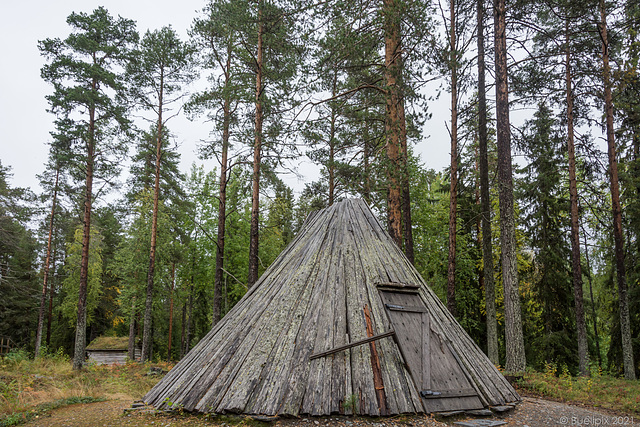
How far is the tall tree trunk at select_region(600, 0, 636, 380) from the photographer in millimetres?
11234

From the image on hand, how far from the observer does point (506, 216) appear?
9016 mm

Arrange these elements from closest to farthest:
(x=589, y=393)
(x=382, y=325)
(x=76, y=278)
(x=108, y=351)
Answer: (x=382, y=325) → (x=589, y=393) → (x=108, y=351) → (x=76, y=278)

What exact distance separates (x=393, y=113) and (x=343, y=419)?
6.88 metres

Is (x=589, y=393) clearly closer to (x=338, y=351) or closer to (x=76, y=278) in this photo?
(x=338, y=351)

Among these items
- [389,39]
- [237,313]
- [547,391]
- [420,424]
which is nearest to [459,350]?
[420,424]

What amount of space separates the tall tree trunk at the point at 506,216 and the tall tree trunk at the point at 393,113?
2.54 meters

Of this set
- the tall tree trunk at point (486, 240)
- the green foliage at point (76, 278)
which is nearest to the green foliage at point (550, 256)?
the tall tree trunk at point (486, 240)

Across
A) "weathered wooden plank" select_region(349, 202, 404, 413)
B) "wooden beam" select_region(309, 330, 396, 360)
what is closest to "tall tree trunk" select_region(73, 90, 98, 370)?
"weathered wooden plank" select_region(349, 202, 404, 413)

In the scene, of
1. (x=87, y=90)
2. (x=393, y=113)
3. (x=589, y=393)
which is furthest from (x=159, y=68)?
(x=589, y=393)

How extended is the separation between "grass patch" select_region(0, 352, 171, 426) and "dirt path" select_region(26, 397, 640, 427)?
2.66 ft

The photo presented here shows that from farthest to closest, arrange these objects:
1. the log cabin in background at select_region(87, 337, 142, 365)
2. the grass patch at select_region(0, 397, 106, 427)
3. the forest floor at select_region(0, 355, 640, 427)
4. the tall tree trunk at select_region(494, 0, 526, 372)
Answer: the log cabin in background at select_region(87, 337, 142, 365) < the tall tree trunk at select_region(494, 0, 526, 372) < the grass patch at select_region(0, 397, 106, 427) < the forest floor at select_region(0, 355, 640, 427)

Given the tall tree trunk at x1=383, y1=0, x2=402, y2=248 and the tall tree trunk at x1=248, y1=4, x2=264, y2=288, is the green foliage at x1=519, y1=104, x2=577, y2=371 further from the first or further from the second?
the tall tree trunk at x1=248, y1=4, x2=264, y2=288

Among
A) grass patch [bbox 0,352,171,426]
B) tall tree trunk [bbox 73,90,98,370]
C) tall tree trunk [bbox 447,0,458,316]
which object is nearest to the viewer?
grass patch [bbox 0,352,171,426]

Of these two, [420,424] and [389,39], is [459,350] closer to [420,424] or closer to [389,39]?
[420,424]
